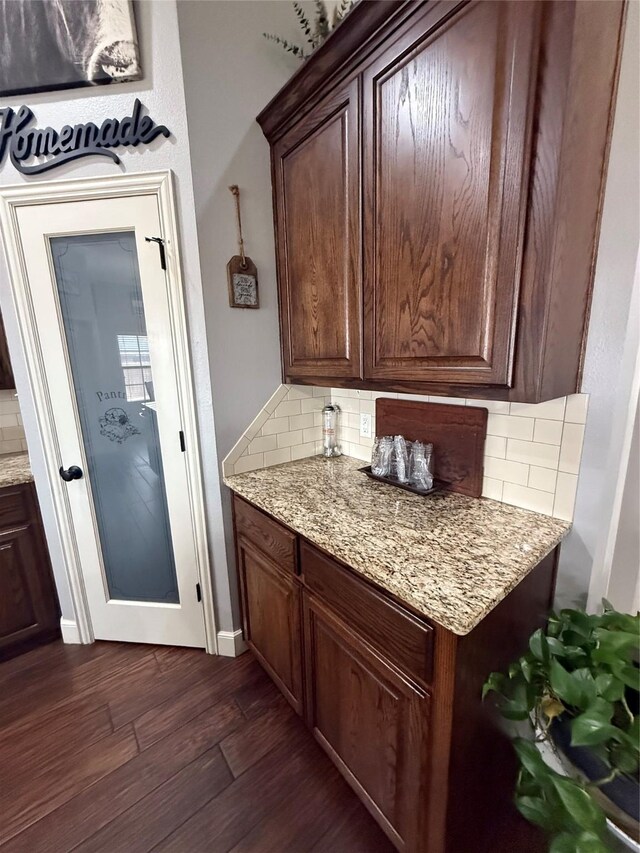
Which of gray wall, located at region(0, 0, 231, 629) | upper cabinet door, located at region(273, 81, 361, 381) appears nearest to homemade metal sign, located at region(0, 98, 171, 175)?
gray wall, located at region(0, 0, 231, 629)

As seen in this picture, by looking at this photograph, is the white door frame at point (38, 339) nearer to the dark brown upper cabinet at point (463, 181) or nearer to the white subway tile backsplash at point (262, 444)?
the white subway tile backsplash at point (262, 444)

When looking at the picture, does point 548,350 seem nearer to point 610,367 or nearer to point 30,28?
point 610,367

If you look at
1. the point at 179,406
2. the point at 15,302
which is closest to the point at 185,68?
the point at 15,302

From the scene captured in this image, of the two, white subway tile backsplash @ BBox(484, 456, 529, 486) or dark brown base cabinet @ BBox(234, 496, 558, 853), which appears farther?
white subway tile backsplash @ BBox(484, 456, 529, 486)

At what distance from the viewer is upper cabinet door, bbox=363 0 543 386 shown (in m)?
0.82

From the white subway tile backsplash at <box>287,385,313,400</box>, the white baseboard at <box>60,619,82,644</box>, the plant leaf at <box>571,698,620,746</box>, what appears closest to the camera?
the plant leaf at <box>571,698,620,746</box>

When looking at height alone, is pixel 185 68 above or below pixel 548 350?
above

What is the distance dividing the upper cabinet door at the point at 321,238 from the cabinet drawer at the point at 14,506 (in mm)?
1488

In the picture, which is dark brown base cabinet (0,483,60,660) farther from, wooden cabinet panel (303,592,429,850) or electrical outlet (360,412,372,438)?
electrical outlet (360,412,372,438)

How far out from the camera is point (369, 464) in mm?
1772

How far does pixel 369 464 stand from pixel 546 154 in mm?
1266

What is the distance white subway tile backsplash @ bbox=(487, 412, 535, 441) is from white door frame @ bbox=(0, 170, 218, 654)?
120 centimetres

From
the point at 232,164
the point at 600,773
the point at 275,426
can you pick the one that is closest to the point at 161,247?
the point at 232,164

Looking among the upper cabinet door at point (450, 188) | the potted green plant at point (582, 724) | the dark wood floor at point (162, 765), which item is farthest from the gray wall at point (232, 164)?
the potted green plant at point (582, 724)
